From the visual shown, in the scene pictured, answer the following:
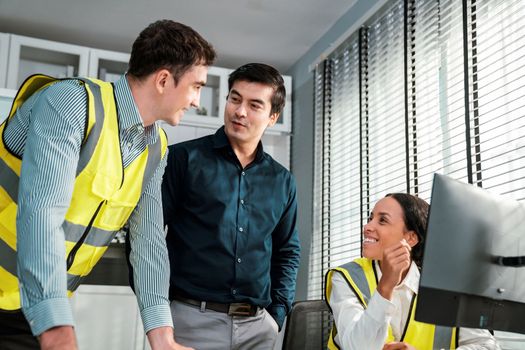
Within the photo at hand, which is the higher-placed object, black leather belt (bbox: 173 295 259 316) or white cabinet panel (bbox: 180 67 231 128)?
white cabinet panel (bbox: 180 67 231 128)

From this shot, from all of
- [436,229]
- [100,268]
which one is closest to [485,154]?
[436,229]

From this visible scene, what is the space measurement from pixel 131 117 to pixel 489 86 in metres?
1.71

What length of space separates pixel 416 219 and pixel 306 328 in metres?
0.54

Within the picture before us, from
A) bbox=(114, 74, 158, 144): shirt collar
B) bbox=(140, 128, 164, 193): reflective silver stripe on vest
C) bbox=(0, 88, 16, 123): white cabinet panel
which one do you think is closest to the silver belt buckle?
bbox=(140, 128, 164, 193): reflective silver stripe on vest

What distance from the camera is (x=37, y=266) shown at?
109 cm

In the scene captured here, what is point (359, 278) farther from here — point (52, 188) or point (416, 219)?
point (52, 188)

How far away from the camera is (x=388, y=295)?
156cm

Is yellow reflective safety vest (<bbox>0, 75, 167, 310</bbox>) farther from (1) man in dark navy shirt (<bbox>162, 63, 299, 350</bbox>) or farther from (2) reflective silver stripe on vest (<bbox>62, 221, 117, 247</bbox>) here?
(1) man in dark navy shirt (<bbox>162, 63, 299, 350</bbox>)

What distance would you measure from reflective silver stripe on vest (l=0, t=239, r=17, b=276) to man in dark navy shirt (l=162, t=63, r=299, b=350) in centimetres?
77

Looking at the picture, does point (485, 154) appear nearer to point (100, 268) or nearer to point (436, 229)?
point (436, 229)

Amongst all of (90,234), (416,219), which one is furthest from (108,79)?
(90,234)

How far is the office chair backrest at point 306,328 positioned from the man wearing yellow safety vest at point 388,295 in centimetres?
29

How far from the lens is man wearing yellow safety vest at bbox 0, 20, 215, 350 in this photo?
1.10 meters

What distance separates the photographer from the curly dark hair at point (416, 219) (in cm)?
201
